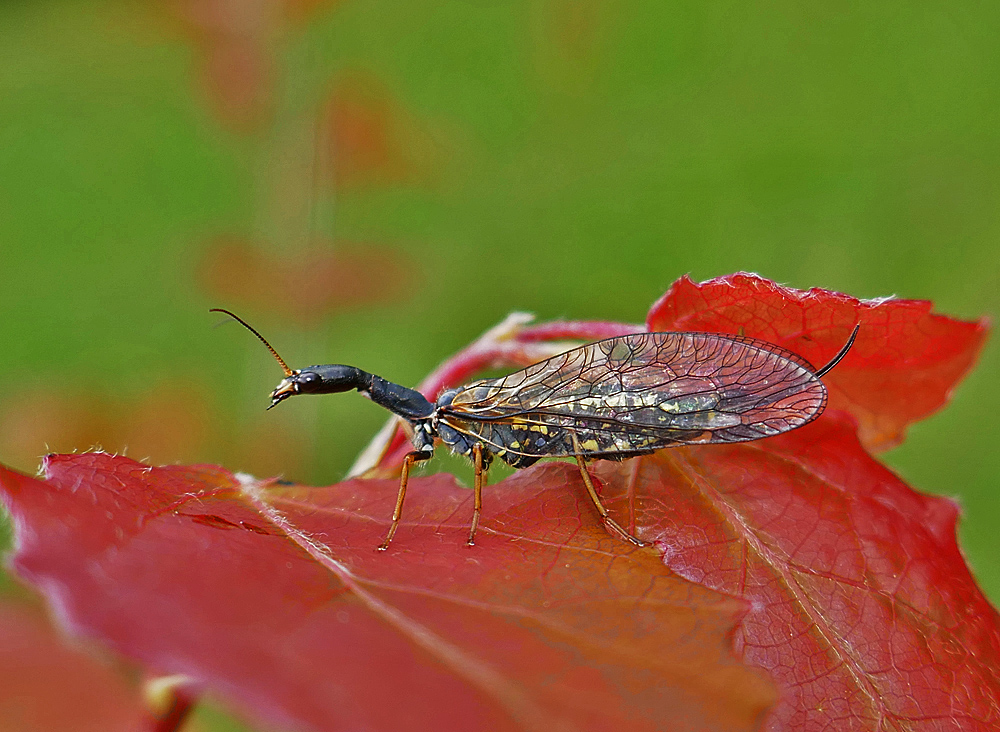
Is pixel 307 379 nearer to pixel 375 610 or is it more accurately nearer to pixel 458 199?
pixel 375 610

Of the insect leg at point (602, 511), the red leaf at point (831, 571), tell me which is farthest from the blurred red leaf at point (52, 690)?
the red leaf at point (831, 571)

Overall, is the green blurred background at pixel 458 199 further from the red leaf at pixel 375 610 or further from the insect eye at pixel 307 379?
the red leaf at pixel 375 610

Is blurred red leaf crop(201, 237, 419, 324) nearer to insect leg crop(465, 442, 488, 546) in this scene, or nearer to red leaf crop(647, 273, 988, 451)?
insect leg crop(465, 442, 488, 546)

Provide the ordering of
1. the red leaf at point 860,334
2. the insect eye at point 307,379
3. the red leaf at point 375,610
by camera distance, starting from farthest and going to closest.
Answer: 1. the insect eye at point 307,379
2. the red leaf at point 860,334
3. the red leaf at point 375,610

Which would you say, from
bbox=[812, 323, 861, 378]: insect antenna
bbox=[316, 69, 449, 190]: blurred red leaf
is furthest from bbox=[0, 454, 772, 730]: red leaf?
bbox=[316, 69, 449, 190]: blurred red leaf

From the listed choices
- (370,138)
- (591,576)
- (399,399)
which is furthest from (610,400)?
(370,138)

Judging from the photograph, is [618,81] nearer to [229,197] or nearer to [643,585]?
[229,197]
